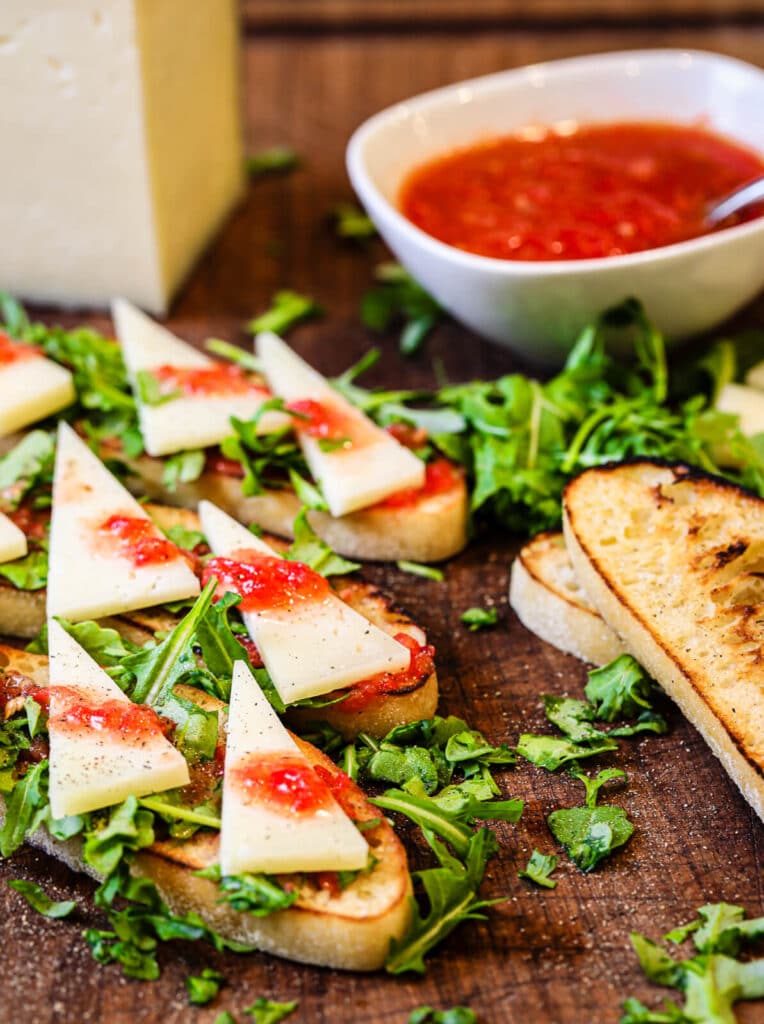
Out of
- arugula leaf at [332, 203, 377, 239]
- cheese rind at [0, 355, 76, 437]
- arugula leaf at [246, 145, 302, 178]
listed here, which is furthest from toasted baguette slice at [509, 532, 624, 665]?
arugula leaf at [246, 145, 302, 178]

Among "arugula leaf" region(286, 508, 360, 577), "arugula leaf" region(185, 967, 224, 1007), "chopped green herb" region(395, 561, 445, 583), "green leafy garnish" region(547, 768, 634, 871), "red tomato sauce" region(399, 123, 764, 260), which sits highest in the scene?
"red tomato sauce" region(399, 123, 764, 260)

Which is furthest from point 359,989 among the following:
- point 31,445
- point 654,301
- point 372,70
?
point 372,70

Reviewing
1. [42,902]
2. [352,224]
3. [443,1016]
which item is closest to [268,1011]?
[443,1016]

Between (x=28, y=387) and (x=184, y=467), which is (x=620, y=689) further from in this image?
(x=28, y=387)

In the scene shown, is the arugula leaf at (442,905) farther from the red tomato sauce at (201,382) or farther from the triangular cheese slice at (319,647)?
the red tomato sauce at (201,382)

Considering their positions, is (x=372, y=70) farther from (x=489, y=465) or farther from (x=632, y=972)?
(x=632, y=972)

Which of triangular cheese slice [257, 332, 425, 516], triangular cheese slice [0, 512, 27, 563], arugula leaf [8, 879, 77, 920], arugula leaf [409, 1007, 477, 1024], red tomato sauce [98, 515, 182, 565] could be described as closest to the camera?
arugula leaf [409, 1007, 477, 1024]

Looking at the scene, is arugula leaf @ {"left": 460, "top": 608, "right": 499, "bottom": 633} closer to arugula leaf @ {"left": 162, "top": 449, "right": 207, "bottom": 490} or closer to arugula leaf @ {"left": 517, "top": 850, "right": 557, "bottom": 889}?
arugula leaf @ {"left": 517, "top": 850, "right": 557, "bottom": 889}
